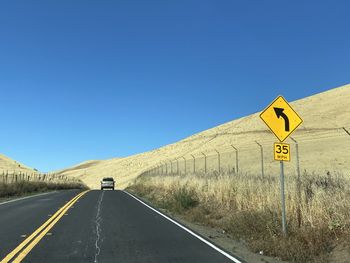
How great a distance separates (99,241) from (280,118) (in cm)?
573

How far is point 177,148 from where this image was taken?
123375 millimetres

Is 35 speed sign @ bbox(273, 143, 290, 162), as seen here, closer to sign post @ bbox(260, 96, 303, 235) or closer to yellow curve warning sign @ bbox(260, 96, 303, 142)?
sign post @ bbox(260, 96, 303, 235)

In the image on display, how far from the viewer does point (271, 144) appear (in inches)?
2608

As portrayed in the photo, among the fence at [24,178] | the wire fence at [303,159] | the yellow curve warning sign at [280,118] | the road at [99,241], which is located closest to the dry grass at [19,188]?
the fence at [24,178]

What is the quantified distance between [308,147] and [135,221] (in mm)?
40174

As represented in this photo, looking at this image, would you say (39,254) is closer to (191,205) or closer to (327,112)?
(191,205)

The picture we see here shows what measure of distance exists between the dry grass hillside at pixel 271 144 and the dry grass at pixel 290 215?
17.3 ft

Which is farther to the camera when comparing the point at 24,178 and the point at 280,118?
the point at 24,178

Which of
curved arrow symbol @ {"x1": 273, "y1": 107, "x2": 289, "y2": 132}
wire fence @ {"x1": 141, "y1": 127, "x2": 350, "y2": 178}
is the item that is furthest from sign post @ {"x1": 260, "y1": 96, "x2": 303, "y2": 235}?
wire fence @ {"x1": 141, "y1": 127, "x2": 350, "y2": 178}

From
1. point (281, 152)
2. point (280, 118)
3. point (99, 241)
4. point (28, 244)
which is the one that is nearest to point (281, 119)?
point (280, 118)

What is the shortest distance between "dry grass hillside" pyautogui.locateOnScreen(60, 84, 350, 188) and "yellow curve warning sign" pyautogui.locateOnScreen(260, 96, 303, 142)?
916 centimetres

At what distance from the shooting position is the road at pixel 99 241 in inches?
400

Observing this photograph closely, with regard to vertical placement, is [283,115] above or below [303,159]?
below

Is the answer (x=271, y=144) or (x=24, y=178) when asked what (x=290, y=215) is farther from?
(x=271, y=144)
